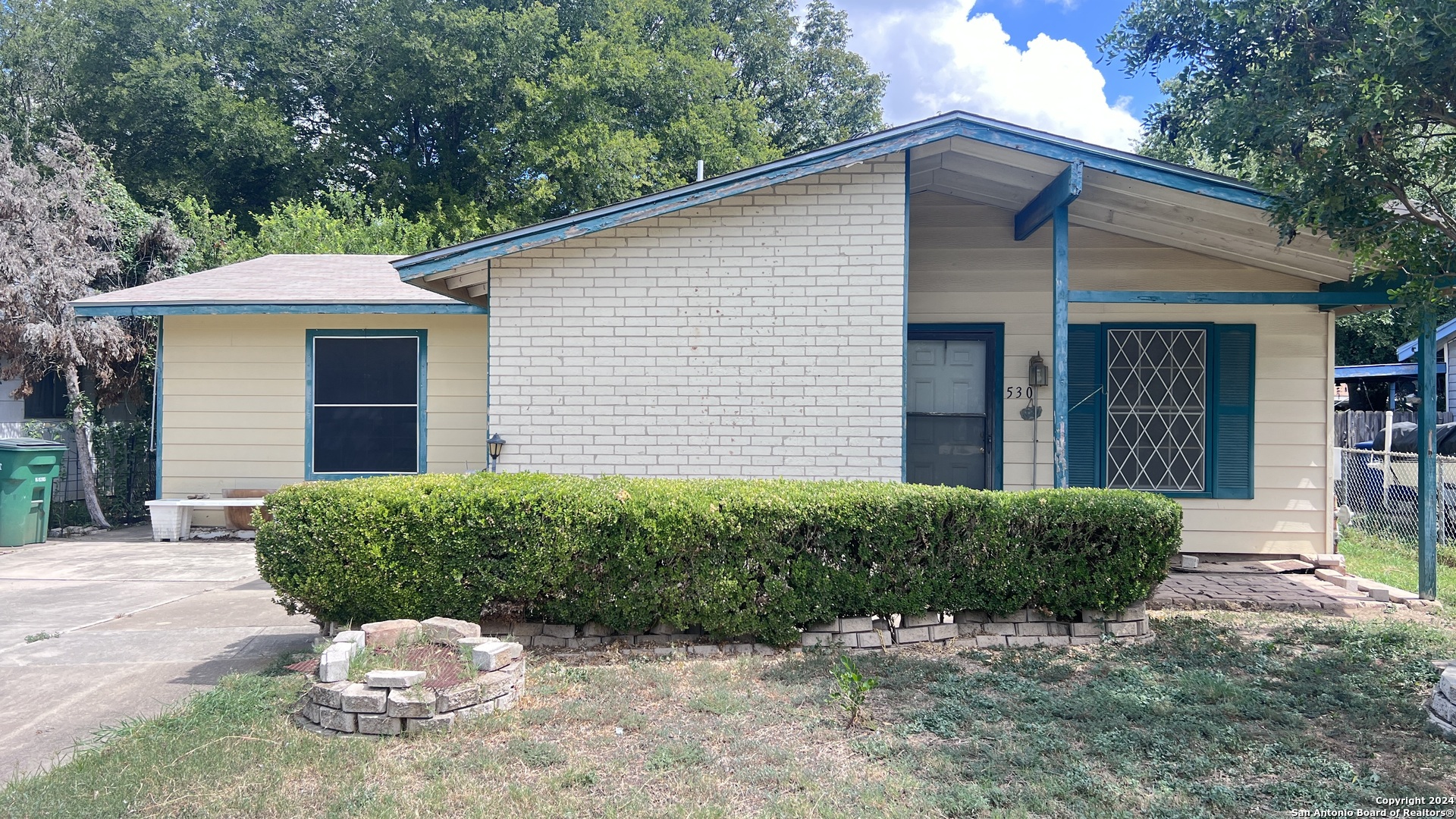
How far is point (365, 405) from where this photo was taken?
10.1 meters

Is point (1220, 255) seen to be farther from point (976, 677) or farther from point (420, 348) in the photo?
point (420, 348)

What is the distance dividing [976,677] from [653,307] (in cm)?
370

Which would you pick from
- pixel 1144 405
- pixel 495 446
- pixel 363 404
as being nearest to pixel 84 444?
pixel 363 404

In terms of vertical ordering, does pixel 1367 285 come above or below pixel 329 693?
above

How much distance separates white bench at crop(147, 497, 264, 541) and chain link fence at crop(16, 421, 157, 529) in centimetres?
178

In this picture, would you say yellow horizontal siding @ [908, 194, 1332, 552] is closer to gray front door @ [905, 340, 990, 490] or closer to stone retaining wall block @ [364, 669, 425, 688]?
gray front door @ [905, 340, 990, 490]

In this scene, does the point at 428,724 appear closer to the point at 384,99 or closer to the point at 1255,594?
the point at 1255,594

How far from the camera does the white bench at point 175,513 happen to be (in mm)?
9930

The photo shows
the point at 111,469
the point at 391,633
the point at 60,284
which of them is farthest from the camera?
the point at 111,469

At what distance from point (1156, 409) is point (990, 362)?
1613mm

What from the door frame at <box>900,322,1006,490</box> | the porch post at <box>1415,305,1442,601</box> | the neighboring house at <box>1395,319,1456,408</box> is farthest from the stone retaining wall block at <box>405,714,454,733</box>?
the neighboring house at <box>1395,319,1456,408</box>

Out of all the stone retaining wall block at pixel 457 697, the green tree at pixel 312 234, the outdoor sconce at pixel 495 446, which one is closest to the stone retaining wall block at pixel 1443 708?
the stone retaining wall block at pixel 457 697

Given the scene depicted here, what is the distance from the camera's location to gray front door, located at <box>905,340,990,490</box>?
8.44 meters

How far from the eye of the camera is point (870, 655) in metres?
5.38
